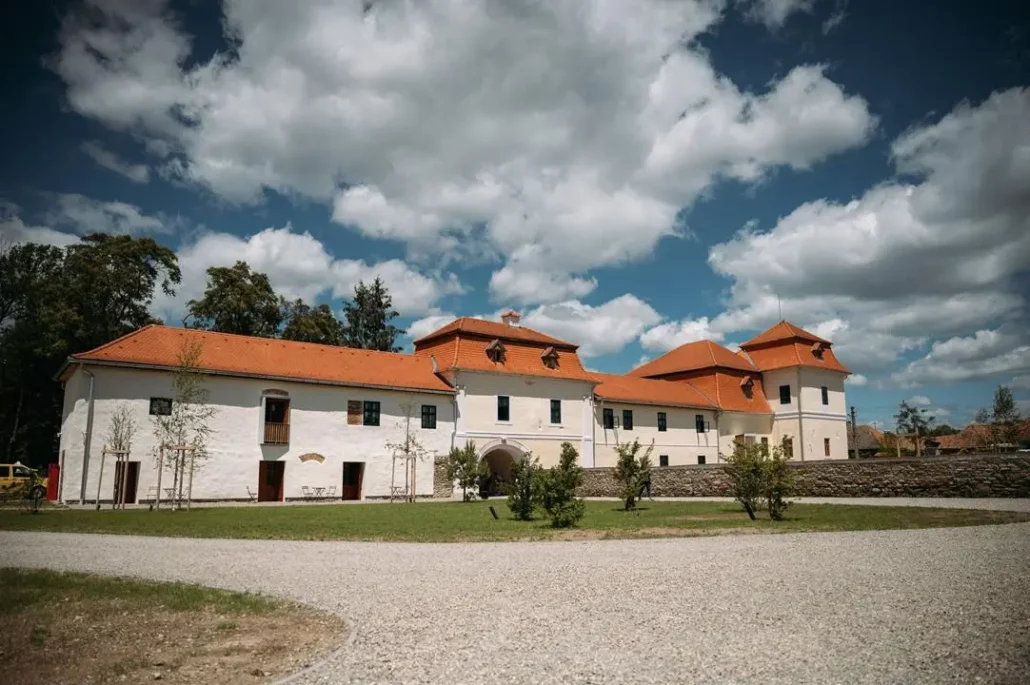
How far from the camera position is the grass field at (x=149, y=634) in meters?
4.74

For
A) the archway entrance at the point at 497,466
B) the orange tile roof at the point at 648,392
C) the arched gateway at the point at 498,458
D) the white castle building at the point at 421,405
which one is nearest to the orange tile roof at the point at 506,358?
A: the white castle building at the point at 421,405

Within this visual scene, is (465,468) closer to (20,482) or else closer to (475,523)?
(475,523)

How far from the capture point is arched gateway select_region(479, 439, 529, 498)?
35.5 m

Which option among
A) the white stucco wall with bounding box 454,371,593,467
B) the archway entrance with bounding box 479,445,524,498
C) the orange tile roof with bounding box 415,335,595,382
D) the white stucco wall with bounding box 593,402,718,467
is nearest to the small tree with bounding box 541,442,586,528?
the white stucco wall with bounding box 454,371,593,467

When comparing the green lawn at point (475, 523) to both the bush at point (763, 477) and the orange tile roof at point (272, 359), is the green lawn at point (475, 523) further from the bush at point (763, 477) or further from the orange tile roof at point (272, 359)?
the orange tile roof at point (272, 359)

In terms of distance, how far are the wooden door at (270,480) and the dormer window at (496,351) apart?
12.2 meters

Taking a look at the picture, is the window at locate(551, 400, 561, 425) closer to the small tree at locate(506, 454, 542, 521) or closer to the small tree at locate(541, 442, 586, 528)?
the small tree at locate(506, 454, 542, 521)

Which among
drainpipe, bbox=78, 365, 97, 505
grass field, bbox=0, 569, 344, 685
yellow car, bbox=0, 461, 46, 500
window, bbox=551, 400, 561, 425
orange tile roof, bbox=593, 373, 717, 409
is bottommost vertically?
grass field, bbox=0, 569, 344, 685

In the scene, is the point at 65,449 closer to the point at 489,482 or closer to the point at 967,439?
the point at 489,482

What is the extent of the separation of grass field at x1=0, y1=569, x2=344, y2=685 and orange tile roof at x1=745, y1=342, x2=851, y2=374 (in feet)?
147

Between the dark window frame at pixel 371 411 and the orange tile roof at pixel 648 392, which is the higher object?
the orange tile roof at pixel 648 392

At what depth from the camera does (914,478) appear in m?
21.5

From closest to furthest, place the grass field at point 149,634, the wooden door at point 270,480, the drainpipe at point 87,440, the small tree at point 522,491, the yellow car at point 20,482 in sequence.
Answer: the grass field at point 149,634 → the small tree at point 522,491 → the yellow car at point 20,482 → the drainpipe at point 87,440 → the wooden door at point 270,480

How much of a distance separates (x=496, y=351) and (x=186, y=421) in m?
15.9
